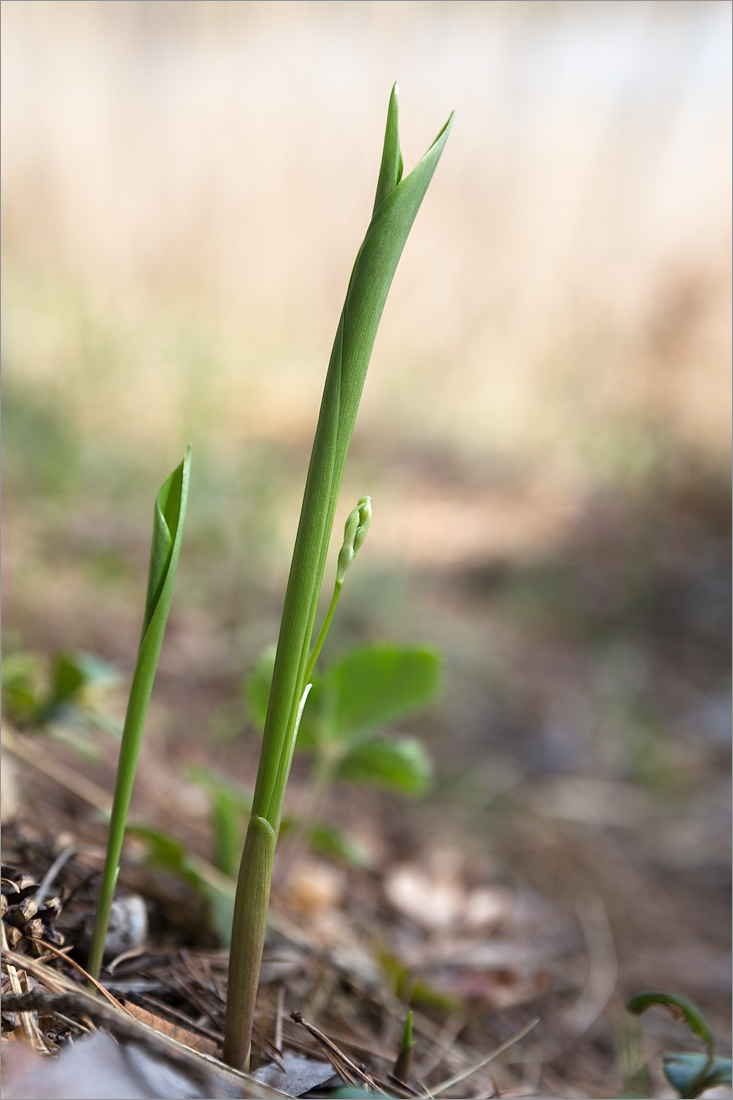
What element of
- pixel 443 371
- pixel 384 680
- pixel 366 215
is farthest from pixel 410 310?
pixel 384 680

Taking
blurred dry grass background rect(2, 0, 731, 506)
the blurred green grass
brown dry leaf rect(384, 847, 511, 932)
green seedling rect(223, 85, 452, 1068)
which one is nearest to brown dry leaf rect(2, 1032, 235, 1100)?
green seedling rect(223, 85, 452, 1068)

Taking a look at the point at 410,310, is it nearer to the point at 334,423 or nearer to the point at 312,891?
the point at 312,891

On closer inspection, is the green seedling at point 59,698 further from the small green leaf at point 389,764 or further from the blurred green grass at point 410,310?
the blurred green grass at point 410,310

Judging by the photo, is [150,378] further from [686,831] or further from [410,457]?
[686,831]

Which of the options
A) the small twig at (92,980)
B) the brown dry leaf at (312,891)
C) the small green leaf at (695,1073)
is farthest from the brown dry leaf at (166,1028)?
the brown dry leaf at (312,891)

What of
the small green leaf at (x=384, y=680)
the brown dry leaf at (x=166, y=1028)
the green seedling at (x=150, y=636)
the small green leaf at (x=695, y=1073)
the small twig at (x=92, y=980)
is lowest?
the small green leaf at (x=695, y=1073)
